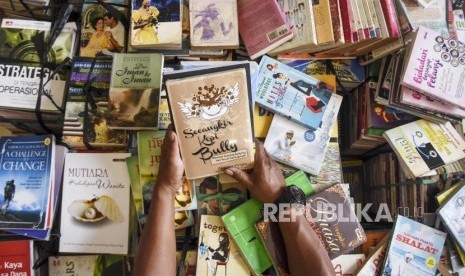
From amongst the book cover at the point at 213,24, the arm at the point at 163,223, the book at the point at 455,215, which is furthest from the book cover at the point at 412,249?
the book cover at the point at 213,24

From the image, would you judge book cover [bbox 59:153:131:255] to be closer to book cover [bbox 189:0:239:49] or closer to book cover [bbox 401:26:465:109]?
book cover [bbox 189:0:239:49]

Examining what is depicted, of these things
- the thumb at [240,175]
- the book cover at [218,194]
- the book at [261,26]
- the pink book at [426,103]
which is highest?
the book at [261,26]

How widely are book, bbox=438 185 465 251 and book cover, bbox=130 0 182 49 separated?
988 millimetres

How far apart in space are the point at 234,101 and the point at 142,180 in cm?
37

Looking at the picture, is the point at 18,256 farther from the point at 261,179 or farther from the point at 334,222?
the point at 334,222

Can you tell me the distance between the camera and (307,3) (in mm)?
1279

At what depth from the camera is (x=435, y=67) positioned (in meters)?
1.27

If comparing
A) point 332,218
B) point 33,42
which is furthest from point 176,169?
point 33,42

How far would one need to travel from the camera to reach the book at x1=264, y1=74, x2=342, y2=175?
1288 millimetres

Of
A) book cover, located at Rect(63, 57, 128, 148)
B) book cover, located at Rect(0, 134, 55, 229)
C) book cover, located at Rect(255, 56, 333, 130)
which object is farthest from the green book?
book cover, located at Rect(0, 134, 55, 229)

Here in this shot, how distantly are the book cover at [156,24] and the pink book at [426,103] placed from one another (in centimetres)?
73

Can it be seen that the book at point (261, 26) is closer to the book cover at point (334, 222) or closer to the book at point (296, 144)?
the book at point (296, 144)

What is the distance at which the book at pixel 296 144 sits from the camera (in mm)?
1288

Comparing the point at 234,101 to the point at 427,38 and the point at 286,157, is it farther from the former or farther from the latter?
the point at 427,38
